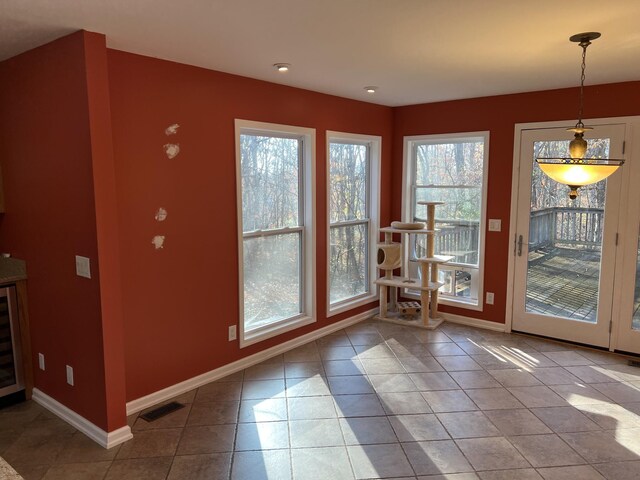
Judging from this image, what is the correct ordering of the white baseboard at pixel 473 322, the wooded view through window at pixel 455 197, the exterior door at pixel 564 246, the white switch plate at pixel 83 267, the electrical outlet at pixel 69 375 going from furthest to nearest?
1. the wooded view through window at pixel 455 197
2. the white baseboard at pixel 473 322
3. the exterior door at pixel 564 246
4. the electrical outlet at pixel 69 375
5. the white switch plate at pixel 83 267

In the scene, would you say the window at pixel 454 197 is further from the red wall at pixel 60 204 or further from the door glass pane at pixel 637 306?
the red wall at pixel 60 204

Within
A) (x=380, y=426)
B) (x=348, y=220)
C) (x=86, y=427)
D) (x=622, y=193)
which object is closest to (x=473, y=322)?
(x=348, y=220)

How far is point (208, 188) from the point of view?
11.4 feet

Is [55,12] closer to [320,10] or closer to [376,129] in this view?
[320,10]

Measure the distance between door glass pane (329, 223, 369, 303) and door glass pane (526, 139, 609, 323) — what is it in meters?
1.77

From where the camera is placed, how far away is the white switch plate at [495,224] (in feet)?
15.6

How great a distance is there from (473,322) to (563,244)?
125cm

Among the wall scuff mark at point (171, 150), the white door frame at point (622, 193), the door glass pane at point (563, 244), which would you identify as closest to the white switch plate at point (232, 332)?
the wall scuff mark at point (171, 150)

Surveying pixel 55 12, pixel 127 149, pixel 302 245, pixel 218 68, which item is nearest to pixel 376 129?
pixel 302 245

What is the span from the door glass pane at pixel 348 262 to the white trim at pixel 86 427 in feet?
8.29

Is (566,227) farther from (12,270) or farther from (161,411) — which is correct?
(12,270)

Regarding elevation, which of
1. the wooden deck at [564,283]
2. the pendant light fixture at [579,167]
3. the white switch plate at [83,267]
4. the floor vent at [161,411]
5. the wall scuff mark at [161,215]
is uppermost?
the pendant light fixture at [579,167]

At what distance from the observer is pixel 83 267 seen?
2.74m

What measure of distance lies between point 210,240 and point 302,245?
3.83 feet
